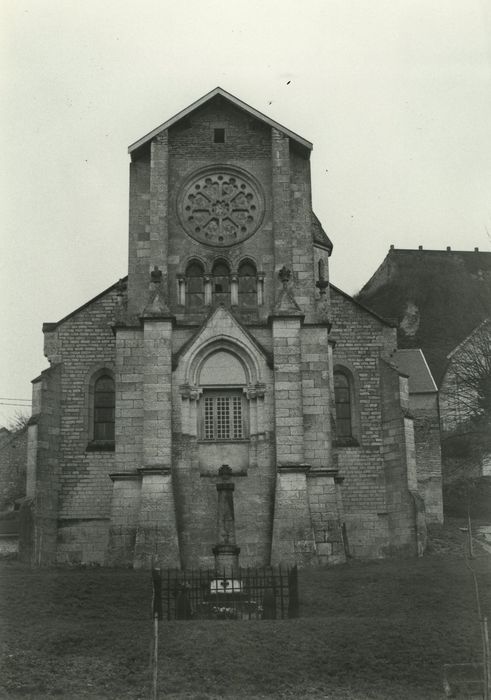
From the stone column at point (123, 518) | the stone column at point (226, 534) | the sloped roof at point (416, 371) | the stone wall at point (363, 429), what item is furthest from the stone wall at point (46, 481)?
the sloped roof at point (416, 371)

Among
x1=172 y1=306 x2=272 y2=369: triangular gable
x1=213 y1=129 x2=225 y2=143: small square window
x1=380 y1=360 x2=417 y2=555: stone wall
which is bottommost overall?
x1=380 y1=360 x2=417 y2=555: stone wall

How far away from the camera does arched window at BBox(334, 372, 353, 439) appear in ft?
126

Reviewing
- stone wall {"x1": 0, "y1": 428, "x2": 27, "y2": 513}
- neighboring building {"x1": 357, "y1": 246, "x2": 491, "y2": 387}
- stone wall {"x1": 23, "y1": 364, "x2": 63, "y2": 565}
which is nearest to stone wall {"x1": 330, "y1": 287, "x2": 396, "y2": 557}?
stone wall {"x1": 23, "y1": 364, "x2": 63, "y2": 565}

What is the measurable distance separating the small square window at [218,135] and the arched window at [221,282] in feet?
14.7

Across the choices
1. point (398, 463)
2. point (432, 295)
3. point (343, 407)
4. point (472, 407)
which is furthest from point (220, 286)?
point (432, 295)

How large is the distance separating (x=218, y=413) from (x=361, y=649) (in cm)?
1346

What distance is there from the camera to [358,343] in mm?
39406

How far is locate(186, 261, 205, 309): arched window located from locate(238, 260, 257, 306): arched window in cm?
128

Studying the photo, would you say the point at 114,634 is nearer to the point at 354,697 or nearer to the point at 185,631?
the point at 185,631

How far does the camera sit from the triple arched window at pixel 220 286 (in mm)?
35062

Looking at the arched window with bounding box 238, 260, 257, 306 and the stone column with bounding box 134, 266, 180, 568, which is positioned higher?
the arched window with bounding box 238, 260, 257, 306

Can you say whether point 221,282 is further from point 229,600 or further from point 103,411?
point 229,600

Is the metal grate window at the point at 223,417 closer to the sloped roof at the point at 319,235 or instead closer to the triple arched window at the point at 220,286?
the triple arched window at the point at 220,286

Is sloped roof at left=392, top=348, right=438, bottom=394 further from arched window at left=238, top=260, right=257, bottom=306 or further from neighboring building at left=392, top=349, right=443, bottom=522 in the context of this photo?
arched window at left=238, top=260, right=257, bottom=306
